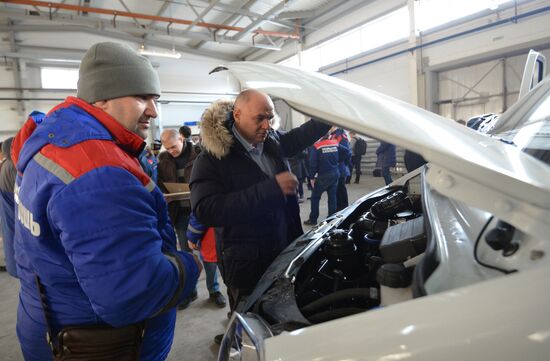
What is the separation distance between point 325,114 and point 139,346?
86 centimetres

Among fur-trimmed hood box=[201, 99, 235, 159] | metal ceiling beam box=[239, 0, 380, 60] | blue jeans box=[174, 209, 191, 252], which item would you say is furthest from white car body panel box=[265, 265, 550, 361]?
metal ceiling beam box=[239, 0, 380, 60]

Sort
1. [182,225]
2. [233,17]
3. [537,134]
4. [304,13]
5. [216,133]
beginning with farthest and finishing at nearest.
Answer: [233,17] < [304,13] < [182,225] < [216,133] < [537,134]

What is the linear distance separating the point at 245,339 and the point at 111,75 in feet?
2.71

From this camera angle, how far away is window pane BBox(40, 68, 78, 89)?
1180cm

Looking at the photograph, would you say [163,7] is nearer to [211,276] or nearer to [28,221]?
[211,276]

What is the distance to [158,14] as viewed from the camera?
33.9 feet

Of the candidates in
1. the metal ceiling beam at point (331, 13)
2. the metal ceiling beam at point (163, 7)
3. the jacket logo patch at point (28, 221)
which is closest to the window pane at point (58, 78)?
the metal ceiling beam at point (163, 7)

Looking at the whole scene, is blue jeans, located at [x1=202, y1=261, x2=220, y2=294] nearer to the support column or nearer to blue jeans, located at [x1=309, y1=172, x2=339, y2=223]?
blue jeans, located at [x1=309, y1=172, x2=339, y2=223]

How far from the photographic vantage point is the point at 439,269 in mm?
752

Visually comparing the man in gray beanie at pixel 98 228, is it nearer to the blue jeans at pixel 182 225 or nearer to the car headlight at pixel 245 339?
the car headlight at pixel 245 339

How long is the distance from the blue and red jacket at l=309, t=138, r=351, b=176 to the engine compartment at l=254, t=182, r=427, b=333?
3.22 metres

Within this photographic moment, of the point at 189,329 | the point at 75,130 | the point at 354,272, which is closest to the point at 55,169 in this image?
the point at 75,130

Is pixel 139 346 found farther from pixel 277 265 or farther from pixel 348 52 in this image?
pixel 348 52

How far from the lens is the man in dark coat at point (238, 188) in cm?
152
